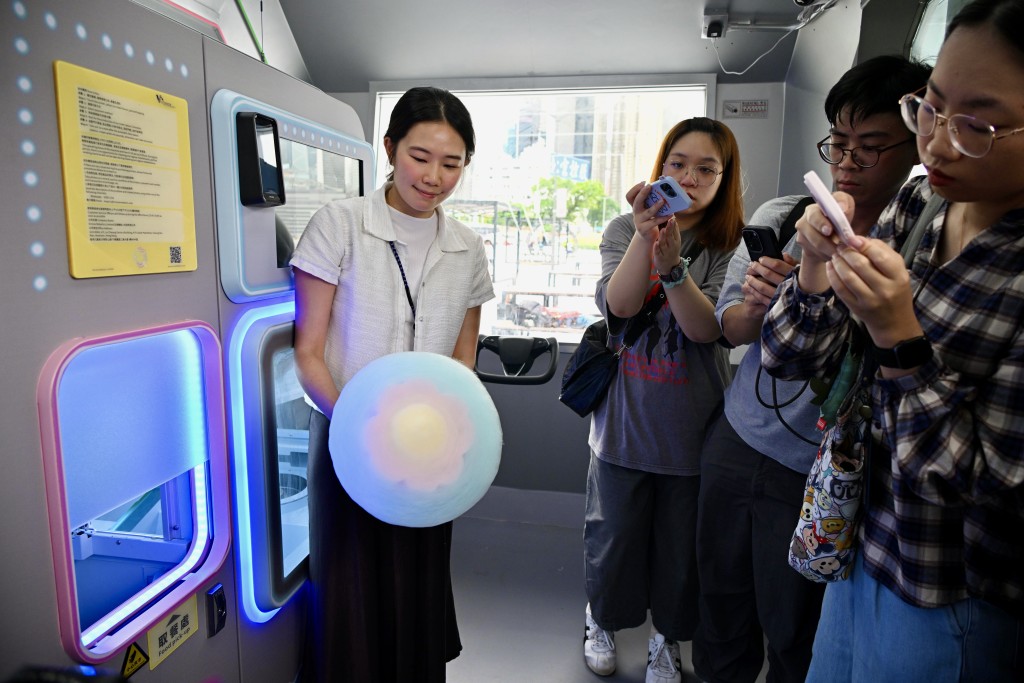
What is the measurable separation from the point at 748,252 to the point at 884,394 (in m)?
0.66

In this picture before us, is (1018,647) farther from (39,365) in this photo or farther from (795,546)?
(39,365)

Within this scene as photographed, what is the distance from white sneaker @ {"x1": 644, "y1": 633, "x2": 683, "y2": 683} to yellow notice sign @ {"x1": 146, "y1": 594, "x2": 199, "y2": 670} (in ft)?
4.51


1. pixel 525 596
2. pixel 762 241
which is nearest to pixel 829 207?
pixel 762 241

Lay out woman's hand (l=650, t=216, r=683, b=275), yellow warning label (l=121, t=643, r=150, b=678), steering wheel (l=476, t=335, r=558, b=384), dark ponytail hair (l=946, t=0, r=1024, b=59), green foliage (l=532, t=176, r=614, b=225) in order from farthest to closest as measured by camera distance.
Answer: green foliage (l=532, t=176, r=614, b=225), steering wheel (l=476, t=335, r=558, b=384), woman's hand (l=650, t=216, r=683, b=275), yellow warning label (l=121, t=643, r=150, b=678), dark ponytail hair (l=946, t=0, r=1024, b=59)

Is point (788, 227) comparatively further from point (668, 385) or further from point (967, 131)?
point (967, 131)

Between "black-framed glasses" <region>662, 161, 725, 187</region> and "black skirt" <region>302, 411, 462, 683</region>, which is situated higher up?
"black-framed glasses" <region>662, 161, 725, 187</region>

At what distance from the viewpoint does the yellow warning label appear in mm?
1057

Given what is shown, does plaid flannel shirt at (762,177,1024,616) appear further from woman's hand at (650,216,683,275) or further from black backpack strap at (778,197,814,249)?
Answer: woman's hand at (650,216,683,275)

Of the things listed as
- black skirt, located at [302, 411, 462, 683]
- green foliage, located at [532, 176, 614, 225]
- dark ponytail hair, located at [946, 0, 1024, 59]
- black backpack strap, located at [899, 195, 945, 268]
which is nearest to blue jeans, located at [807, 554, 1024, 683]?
black backpack strap, located at [899, 195, 945, 268]

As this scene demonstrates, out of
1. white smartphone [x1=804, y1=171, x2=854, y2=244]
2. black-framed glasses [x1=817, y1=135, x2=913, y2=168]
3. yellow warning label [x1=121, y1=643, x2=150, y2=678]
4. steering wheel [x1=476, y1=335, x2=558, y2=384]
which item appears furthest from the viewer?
steering wheel [x1=476, y1=335, x2=558, y2=384]

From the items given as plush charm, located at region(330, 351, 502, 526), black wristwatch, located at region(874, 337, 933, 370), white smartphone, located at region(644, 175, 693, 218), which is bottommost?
plush charm, located at region(330, 351, 502, 526)

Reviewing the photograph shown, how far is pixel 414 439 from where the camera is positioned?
3.65ft

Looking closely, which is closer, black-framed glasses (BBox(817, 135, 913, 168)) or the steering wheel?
black-framed glasses (BBox(817, 135, 913, 168))

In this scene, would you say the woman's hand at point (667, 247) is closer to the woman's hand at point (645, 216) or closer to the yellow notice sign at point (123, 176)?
the woman's hand at point (645, 216)
